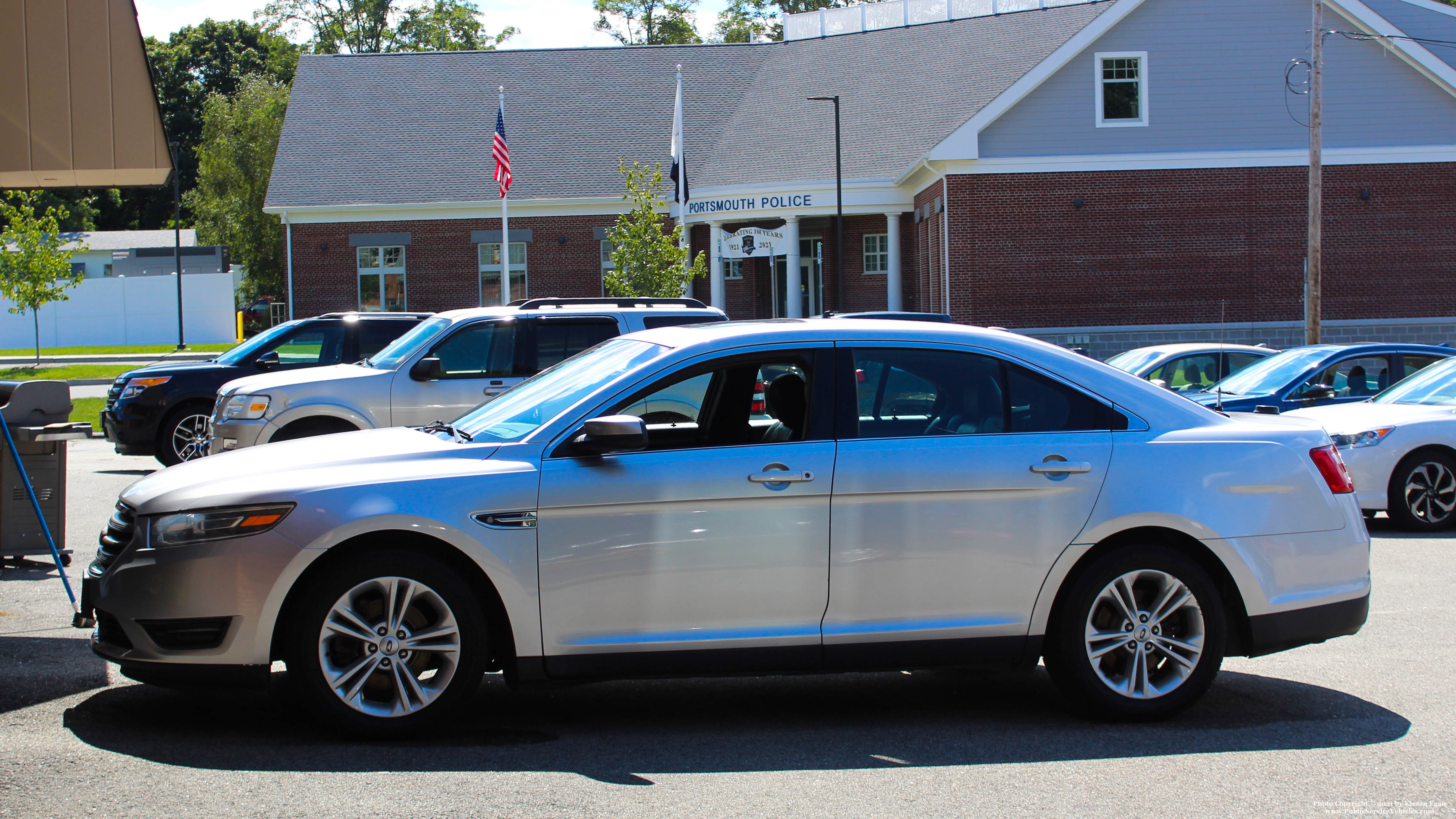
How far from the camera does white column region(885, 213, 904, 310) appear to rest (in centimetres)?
3341

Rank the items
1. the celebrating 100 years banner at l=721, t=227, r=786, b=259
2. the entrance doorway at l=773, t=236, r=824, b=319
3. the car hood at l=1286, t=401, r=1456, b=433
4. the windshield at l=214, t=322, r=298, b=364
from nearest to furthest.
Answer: the car hood at l=1286, t=401, r=1456, b=433 < the windshield at l=214, t=322, r=298, b=364 < the celebrating 100 years banner at l=721, t=227, r=786, b=259 < the entrance doorway at l=773, t=236, r=824, b=319

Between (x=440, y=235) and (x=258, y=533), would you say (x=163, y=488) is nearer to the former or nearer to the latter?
(x=258, y=533)

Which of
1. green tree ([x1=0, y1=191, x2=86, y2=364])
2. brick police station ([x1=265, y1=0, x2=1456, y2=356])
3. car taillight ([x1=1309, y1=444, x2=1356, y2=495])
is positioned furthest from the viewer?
green tree ([x1=0, y1=191, x2=86, y2=364])

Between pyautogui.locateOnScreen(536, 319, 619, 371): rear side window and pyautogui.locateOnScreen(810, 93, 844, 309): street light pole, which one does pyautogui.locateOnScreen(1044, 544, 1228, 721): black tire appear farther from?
pyautogui.locateOnScreen(810, 93, 844, 309): street light pole

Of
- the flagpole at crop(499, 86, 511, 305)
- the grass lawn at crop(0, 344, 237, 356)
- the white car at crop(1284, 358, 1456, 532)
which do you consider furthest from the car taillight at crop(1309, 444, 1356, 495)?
the grass lawn at crop(0, 344, 237, 356)

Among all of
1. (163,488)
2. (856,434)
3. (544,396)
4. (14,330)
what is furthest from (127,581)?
(14,330)

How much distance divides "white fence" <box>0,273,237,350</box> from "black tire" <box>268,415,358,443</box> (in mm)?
44991

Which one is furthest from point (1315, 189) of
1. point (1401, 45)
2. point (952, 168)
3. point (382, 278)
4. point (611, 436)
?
point (382, 278)

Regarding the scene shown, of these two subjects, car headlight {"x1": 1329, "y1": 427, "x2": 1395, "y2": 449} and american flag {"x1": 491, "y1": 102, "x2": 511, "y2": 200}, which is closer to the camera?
car headlight {"x1": 1329, "y1": 427, "x2": 1395, "y2": 449}

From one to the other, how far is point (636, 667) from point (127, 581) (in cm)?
198

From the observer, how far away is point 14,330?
174 feet

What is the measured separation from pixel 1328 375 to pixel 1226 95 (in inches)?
706

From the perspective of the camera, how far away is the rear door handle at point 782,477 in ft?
16.9

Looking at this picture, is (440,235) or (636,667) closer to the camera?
(636,667)
